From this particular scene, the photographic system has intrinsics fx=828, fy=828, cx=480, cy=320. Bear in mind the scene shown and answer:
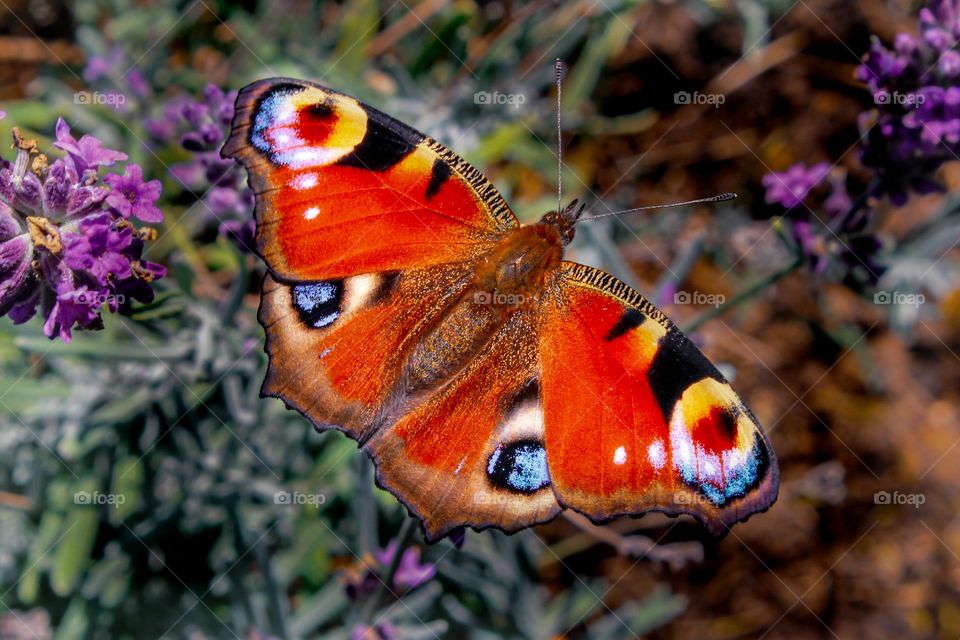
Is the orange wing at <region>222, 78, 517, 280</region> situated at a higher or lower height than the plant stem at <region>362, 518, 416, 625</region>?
higher

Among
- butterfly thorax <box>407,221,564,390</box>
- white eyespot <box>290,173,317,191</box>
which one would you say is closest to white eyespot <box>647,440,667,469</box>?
butterfly thorax <box>407,221,564,390</box>

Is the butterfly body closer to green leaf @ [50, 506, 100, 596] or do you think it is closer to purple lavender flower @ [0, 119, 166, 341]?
purple lavender flower @ [0, 119, 166, 341]

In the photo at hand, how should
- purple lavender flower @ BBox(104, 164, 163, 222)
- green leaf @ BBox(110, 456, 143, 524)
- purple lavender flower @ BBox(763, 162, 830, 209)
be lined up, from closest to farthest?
purple lavender flower @ BBox(104, 164, 163, 222) → purple lavender flower @ BBox(763, 162, 830, 209) → green leaf @ BBox(110, 456, 143, 524)

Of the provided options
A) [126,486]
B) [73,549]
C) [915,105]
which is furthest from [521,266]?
[73,549]

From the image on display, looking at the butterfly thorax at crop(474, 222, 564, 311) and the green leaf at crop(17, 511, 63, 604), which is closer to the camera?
the butterfly thorax at crop(474, 222, 564, 311)

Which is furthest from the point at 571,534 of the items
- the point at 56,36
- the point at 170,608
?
the point at 56,36

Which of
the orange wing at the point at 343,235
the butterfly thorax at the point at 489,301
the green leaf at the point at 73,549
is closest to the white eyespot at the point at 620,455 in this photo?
the butterfly thorax at the point at 489,301

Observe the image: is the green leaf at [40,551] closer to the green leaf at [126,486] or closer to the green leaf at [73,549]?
the green leaf at [73,549]
